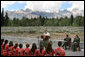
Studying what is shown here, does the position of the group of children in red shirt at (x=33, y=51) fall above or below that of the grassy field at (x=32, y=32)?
above

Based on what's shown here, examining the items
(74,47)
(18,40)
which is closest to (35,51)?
(74,47)

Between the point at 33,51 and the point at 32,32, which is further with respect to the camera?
the point at 32,32

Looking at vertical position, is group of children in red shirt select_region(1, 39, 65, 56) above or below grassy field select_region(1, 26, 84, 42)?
above

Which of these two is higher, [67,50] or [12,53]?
[12,53]

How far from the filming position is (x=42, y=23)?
313 ft

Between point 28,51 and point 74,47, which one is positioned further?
point 74,47

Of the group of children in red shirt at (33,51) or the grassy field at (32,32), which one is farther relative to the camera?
the grassy field at (32,32)

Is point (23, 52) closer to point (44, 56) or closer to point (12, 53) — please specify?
point (12, 53)

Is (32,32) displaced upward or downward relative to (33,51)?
downward

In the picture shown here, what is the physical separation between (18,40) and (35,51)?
10.7 m

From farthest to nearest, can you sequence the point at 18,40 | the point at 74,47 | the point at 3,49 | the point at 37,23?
1. the point at 37,23
2. the point at 18,40
3. the point at 74,47
4. the point at 3,49

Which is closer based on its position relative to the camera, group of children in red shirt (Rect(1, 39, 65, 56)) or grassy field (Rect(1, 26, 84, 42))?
group of children in red shirt (Rect(1, 39, 65, 56))

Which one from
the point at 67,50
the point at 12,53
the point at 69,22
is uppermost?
the point at 12,53

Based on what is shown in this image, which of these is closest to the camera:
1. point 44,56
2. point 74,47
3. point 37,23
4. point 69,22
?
point 44,56
